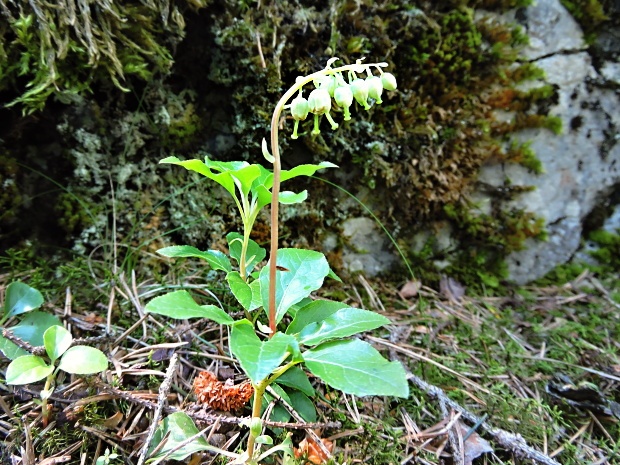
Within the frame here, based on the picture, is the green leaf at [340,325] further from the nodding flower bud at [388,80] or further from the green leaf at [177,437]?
the nodding flower bud at [388,80]

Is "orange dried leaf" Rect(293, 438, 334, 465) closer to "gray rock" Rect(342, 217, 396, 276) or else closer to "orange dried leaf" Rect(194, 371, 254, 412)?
"orange dried leaf" Rect(194, 371, 254, 412)

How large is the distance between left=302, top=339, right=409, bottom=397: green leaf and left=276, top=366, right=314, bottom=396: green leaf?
160mm

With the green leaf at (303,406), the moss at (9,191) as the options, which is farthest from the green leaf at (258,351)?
the moss at (9,191)

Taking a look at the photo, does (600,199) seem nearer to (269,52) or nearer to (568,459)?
(568,459)

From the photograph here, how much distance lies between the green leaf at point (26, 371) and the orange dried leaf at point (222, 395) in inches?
16.6

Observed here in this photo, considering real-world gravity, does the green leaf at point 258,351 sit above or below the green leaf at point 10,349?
above

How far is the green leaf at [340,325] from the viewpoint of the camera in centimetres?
111

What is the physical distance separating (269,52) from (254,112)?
0.29 metres

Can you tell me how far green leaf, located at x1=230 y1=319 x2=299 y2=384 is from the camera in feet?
2.94

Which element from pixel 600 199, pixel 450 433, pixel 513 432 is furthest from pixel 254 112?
pixel 600 199

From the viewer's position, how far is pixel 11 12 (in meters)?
1.67

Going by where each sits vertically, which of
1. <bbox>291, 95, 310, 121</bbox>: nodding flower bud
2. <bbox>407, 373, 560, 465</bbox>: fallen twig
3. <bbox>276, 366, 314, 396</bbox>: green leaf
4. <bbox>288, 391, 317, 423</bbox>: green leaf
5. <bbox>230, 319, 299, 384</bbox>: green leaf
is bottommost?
<bbox>407, 373, 560, 465</bbox>: fallen twig

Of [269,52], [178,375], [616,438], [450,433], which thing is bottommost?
[616,438]

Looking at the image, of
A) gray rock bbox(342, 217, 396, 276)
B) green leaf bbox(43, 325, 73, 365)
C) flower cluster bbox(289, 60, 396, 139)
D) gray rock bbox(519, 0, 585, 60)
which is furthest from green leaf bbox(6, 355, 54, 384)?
gray rock bbox(519, 0, 585, 60)
